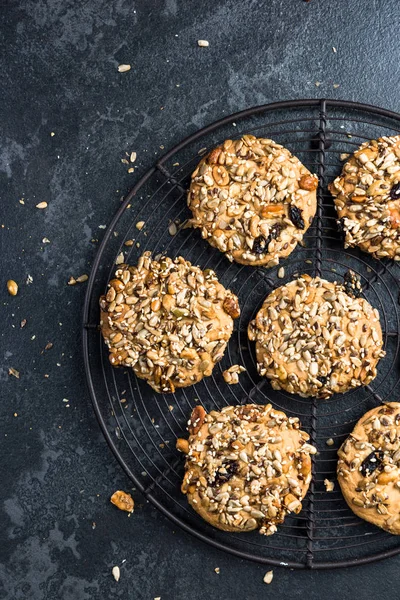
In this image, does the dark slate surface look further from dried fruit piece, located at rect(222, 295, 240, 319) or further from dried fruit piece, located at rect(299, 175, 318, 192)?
dried fruit piece, located at rect(222, 295, 240, 319)

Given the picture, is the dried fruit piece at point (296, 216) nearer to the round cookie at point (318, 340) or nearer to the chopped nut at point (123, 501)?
the round cookie at point (318, 340)

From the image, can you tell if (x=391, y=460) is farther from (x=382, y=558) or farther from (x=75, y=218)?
(x=75, y=218)

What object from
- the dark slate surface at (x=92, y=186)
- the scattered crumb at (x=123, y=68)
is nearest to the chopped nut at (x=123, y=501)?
the dark slate surface at (x=92, y=186)

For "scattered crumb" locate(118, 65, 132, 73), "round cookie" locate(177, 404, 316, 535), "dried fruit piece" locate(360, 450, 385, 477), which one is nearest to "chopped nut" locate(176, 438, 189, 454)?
"round cookie" locate(177, 404, 316, 535)

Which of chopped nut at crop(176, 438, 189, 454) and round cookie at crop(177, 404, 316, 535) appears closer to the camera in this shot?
round cookie at crop(177, 404, 316, 535)

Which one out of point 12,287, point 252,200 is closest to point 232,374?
point 252,200

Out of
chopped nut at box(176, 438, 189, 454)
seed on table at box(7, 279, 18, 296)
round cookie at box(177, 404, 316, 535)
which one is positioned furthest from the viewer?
seed on table at box(7, 279, 18, 296)
